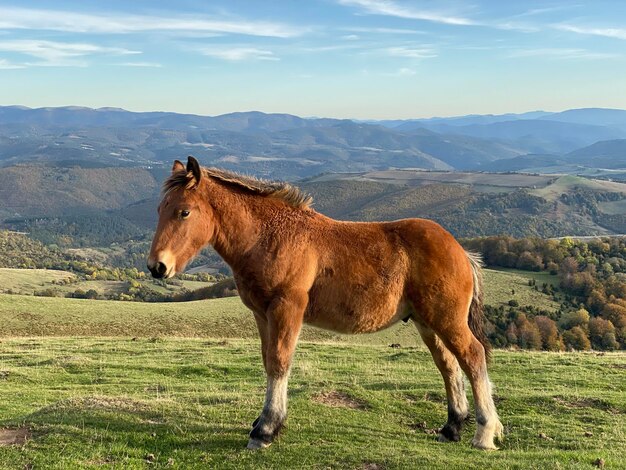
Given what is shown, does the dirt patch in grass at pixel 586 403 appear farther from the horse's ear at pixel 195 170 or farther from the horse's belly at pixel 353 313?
the horse's ear at pixel 195 170

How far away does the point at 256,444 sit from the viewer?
23.8ft

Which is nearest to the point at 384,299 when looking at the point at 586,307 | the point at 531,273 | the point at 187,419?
the point at 187,419

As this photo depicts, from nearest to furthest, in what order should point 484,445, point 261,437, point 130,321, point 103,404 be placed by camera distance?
point 261,437 < point 484,445 < point 103,404 < point 130,321

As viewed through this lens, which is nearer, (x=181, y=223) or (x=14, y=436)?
(x=181, y=223)

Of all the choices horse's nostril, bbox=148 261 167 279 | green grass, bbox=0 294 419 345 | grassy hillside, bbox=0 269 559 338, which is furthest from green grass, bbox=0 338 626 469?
grassy hillside, bbox=0 269 559 338

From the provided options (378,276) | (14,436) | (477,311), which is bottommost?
(14,436)

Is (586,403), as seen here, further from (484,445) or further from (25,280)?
(25,280)

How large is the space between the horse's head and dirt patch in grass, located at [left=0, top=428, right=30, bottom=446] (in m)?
2.99

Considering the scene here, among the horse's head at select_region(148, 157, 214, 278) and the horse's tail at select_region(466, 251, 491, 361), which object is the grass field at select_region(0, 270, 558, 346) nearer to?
the horse's tail at select_region(466, 251, 491, 361)

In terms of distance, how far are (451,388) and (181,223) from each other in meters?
4.88

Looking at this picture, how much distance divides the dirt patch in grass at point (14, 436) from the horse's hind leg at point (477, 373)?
234 inches

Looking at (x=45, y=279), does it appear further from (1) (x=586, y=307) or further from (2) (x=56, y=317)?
(1) (x=586, y=307)

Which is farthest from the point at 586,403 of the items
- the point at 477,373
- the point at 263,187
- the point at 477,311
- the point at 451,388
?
the point at 263,187

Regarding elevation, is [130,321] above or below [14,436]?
below
